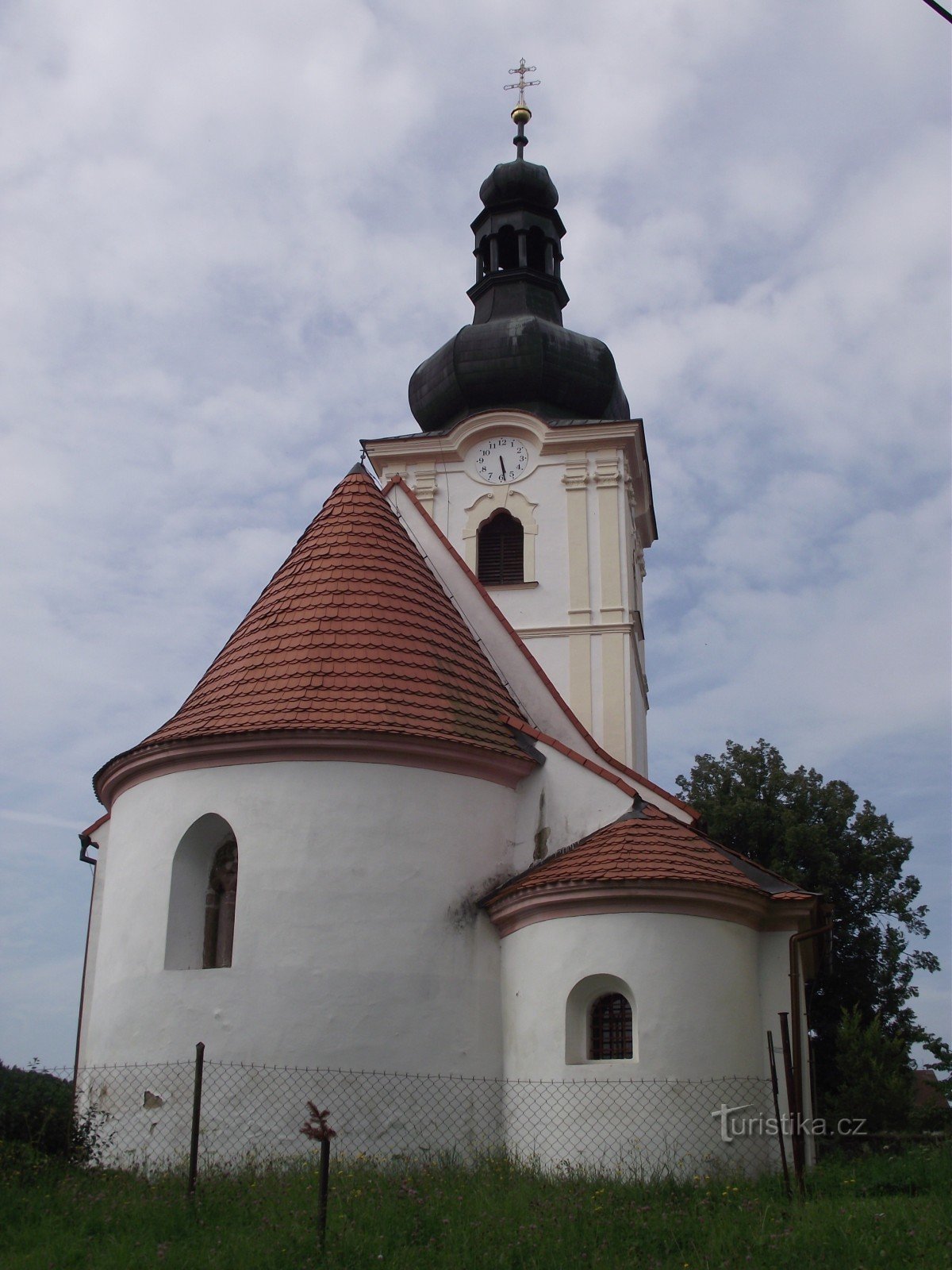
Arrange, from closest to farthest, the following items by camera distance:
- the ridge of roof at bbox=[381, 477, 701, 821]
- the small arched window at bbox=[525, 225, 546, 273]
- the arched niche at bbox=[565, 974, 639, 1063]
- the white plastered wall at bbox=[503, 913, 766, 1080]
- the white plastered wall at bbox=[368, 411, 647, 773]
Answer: the white plastered wall at bbox=[503, 913, 766, 1080] → the arched niche at bbox=[565, 974, 639, 1063] → the ridge of roof at bbox=[381, 477, 701, 821] → the white plastered wall at bbox=[368, 411, 647, 773] → the small arched window at bbox=[525, 225, 546, 273]

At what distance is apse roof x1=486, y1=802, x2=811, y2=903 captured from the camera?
12.6 meters

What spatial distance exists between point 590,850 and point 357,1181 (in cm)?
419

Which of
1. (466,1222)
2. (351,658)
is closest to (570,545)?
(351,658)

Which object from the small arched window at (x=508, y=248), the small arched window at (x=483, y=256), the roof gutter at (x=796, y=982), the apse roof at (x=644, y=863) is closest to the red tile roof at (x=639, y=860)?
the apse roof at (x=644, y=863)

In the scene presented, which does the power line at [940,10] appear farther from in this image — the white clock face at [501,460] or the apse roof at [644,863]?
the white clock face at [501,460]

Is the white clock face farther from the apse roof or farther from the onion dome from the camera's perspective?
the apse roof

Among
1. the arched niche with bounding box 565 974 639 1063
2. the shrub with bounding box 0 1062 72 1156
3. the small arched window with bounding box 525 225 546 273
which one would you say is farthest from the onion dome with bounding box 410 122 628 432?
the shrub with bounding box 0 1062 72 1156

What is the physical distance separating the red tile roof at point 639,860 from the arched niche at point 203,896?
2.61 m

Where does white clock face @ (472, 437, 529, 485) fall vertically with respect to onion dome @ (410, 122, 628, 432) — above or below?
below

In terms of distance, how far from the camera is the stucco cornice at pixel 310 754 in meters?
13.4

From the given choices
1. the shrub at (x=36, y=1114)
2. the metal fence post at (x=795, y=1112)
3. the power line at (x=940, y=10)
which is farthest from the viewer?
the shrub at (x=36, y=1114)

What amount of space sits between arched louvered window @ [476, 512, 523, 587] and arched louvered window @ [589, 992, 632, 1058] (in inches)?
422

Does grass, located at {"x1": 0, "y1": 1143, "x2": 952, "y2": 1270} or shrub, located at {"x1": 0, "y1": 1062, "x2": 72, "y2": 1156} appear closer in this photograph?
grass, located at {"x1": 0, "y1": 1143, "x2": 952, "y2": 1270}

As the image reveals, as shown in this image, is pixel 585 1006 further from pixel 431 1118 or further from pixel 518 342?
pixel 518 342
